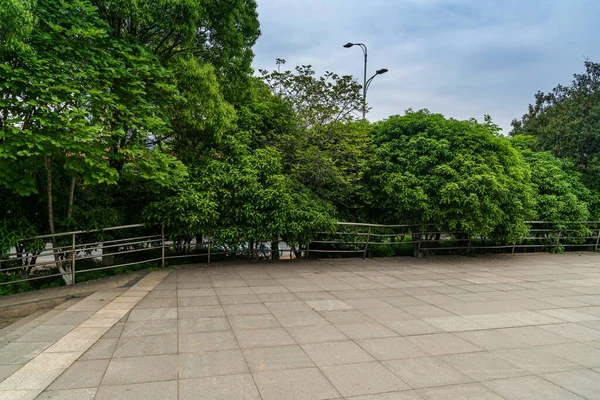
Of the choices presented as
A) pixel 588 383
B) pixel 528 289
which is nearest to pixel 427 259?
pixel 528 289

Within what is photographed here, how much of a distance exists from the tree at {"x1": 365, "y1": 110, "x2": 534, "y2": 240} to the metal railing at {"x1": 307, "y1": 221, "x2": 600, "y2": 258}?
19.9 inches

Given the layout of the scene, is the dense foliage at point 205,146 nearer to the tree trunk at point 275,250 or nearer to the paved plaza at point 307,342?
the tree trunk at point 275,250

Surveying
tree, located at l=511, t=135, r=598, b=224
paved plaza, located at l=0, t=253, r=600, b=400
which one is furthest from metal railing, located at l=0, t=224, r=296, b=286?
tree, located at l=511, t=135, r=598, b=224

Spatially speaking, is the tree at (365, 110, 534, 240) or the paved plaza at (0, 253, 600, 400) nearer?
the paved plaza at (0, 253, 600, 400)

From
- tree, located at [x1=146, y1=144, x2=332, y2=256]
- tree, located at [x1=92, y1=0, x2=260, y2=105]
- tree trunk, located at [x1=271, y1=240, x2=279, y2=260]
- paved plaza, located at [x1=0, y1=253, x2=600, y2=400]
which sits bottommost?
paved plaza, located at [x1=0, y1=253, x2=600, y2=400]

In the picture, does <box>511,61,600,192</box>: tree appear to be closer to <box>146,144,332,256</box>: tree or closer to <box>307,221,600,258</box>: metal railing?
<box>307,221,600,258</box>: metal railing

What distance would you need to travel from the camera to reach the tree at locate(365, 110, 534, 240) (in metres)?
9.09

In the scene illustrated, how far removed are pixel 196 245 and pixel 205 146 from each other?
8.13ft

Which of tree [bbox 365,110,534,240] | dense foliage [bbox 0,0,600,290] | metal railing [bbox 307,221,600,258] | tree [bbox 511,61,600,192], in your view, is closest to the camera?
dense foliage [bbox 0,0,600,290]

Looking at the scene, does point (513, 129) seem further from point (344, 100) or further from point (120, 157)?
point (120, 157)

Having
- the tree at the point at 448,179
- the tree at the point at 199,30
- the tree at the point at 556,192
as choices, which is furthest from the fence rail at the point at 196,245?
the tree at the point at 199,30

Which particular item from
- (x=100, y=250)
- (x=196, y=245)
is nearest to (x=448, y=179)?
(x=196, y=245)

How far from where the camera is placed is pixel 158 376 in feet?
10.4

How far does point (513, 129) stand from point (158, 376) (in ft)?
95.4
